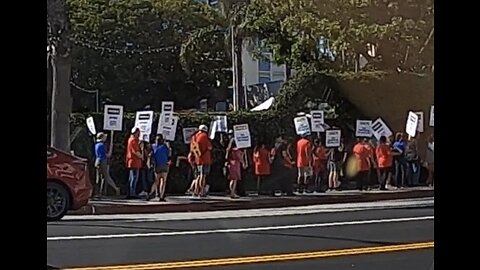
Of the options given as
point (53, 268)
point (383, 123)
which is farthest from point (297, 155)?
point (53, 268)

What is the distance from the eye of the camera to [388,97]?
9.33m

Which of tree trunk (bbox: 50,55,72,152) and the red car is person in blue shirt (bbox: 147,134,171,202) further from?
tree trunk (bbox: 50,55,72,152)

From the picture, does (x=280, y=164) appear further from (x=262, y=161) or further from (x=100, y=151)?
(x=100, y=151)

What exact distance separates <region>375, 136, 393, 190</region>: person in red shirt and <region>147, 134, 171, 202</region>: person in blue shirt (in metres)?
1.98

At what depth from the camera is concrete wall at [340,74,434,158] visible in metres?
8.40

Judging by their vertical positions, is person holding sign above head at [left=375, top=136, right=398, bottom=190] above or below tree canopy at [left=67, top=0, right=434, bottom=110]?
below

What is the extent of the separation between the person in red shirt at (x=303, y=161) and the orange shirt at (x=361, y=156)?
50 cm

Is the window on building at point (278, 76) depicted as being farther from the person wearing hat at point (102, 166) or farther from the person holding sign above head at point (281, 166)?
the person wearing hat at point (102, 166)

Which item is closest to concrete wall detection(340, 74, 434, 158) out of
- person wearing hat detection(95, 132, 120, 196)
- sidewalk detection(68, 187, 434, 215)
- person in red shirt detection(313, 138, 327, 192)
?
person in red shirt detection(313, 138, 327, 192)

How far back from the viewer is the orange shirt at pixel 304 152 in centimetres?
892

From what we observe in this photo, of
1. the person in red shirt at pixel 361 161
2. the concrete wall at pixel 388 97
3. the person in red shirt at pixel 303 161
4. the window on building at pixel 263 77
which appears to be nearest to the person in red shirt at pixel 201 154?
the person in red shirt at pixel 303 161

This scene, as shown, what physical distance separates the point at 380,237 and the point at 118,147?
11.3ft
